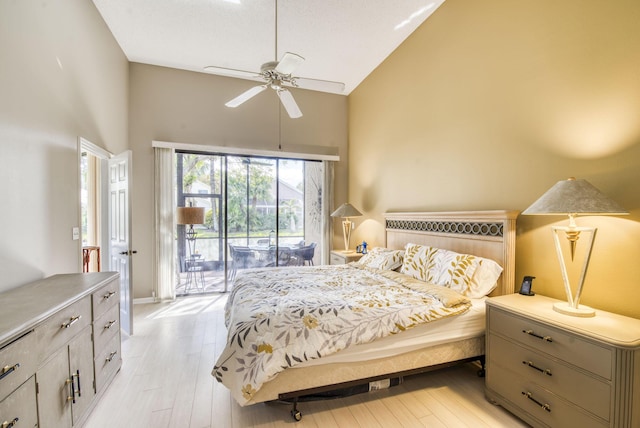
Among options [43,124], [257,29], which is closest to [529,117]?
[257,29]

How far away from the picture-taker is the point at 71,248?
260cm

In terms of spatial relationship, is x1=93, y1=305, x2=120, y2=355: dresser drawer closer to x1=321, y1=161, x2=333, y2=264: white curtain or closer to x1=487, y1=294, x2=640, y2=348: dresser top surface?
x1=487, y1=294, x2=640, y2=348: dresser top surface

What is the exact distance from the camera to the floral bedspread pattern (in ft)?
5.81

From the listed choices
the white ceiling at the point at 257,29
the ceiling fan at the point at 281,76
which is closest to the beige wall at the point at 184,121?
the white ceiling at the point at 257,29

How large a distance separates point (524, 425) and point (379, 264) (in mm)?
1843

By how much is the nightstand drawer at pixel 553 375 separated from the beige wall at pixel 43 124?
325cm

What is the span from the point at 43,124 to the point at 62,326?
1.58 meters

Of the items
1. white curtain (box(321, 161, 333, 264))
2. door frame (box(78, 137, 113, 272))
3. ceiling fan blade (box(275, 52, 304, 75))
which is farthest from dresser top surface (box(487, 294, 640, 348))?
door frame (box(78, 137, 113, 272))

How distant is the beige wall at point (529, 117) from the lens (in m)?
1.79

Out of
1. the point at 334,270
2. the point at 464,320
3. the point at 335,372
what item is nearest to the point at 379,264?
the point at 334,270

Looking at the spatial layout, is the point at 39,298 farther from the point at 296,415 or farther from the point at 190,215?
the point at 190,215

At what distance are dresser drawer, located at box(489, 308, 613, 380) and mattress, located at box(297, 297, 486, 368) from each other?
0.65ft

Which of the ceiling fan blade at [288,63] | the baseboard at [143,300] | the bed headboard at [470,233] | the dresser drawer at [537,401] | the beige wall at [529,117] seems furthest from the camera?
the baseboard at [143,300]

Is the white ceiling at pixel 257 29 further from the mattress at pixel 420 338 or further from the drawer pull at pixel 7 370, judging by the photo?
the drawer pull at pixel 7 370
